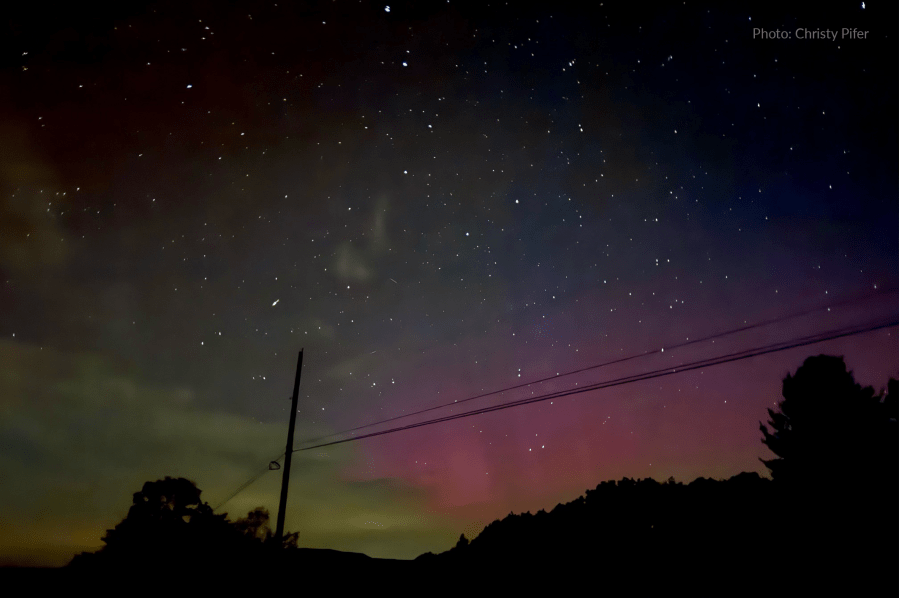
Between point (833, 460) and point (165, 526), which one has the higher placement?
point (833, 460)

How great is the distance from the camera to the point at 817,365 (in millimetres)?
26672

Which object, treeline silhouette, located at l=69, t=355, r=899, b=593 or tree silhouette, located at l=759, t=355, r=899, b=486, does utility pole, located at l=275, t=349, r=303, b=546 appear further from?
tree silhouette, located at l=759, t=355, r=899, b=486

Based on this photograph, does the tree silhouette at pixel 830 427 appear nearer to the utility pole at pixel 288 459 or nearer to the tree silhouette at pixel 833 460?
the tree silhouette at pixel 833 460

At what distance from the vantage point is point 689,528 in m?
23.2

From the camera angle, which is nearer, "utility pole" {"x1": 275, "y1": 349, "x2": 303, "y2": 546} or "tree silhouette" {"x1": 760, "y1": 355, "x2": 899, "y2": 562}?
"utility pole" {"x1": 275, "y1": 349, "x2": 303, "y2": 546}

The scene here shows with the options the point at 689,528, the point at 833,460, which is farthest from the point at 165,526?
the point at 833,460

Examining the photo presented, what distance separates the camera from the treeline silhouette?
43.9ft

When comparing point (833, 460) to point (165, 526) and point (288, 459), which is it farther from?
point (165, 526)

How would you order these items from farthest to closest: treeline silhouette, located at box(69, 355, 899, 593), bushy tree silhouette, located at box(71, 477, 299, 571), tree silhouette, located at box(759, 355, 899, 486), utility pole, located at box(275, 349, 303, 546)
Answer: tree silhouette, located at box(759, 355, 899, 486)
bushy tree silhouette, located at box(71, 477, 299, 571)
treeline silhouette, located at box(69, 355, 899, 593)
utility pole, located at box(275, 349, 303, 546)

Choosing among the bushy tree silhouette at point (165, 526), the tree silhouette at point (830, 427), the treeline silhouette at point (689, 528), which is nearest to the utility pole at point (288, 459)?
the treeline silhouette at point (689, 528)

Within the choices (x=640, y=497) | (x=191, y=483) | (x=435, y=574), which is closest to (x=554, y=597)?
(x=435, y=574)

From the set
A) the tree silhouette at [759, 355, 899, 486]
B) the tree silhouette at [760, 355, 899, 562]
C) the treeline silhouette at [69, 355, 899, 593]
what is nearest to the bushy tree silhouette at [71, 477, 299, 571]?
the treeline silhouette at [69, 355, 899, 593]

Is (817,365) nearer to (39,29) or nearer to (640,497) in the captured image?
(640,497)

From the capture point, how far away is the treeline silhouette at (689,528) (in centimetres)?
1338
